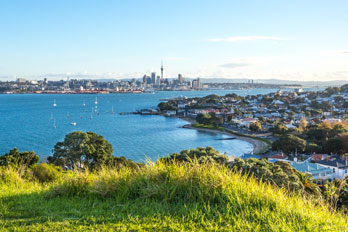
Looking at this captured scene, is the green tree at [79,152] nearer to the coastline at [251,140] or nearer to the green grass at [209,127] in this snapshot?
the coastline at [251,140]

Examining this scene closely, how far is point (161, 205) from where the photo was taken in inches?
102

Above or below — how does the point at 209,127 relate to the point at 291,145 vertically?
below

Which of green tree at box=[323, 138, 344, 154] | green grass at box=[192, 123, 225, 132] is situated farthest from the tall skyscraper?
green tree at box=[323, 138, 344, 154]

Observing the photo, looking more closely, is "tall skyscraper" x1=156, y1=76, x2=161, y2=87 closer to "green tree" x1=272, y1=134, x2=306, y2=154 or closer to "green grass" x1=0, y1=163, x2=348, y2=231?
"green tree" x1=272, y1=134, x2=306, y2=154

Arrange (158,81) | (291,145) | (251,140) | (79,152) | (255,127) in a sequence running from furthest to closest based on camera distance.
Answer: (158,81)
(255,127)
(251,140)
(291,145)
(79,152)

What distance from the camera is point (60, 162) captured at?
14.8 m

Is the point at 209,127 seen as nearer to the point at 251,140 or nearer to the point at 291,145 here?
the point at 251,140

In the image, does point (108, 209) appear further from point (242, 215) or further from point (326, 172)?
point (326, 172)

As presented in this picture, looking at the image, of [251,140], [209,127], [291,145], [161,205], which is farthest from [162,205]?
[209,127]

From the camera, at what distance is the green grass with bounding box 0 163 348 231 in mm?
2213

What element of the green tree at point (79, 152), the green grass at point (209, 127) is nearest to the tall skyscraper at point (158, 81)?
the green grass at point (209, 127)

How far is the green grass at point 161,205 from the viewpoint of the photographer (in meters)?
2.21

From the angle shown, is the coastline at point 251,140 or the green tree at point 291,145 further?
the coastline at point 251,140

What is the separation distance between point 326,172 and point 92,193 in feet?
52.3
